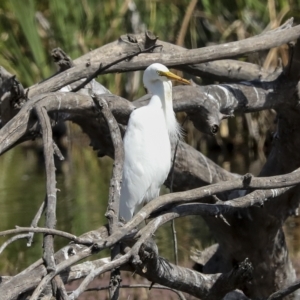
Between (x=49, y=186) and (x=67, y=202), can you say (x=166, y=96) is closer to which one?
(x=49, y=186)

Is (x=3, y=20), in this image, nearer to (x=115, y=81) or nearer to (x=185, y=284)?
(x=115, y=81)

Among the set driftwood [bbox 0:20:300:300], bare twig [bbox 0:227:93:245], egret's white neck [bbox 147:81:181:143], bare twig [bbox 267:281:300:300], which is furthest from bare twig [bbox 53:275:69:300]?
egret's white neck [bbox 147:81:181:143]

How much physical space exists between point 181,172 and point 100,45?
20.1ft

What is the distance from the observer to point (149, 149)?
363cm

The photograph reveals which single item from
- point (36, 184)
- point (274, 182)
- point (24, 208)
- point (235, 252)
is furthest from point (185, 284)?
point (36, 184)

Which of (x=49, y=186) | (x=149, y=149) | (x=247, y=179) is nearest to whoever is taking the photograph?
(x=49, y=186)

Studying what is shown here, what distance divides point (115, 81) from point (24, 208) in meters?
2.71

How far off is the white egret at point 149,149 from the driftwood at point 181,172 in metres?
0.08

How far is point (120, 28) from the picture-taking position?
9781 millimetres

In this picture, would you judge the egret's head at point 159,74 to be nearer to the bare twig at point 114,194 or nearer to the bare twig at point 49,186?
the bare twig at point 114,194

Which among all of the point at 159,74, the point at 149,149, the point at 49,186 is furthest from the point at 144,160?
the point at 49,186

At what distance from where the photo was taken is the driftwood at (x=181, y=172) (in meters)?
2.39

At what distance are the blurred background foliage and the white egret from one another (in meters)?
3.35

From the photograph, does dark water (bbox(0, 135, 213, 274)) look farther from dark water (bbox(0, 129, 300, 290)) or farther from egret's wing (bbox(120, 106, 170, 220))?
egret's wing (bbox(120, 106, 170, 220))
